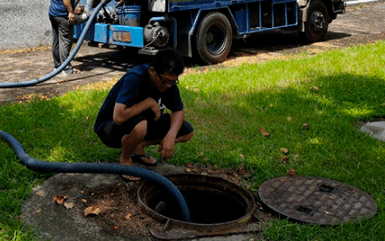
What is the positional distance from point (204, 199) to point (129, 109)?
1139 mm

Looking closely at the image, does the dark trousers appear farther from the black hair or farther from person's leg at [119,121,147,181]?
the black hair

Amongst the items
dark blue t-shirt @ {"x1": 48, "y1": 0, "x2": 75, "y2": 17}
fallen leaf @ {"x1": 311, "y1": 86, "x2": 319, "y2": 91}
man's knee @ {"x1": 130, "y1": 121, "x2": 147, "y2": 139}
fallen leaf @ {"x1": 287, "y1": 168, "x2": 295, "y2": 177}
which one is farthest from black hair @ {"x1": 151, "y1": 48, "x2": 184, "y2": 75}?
dark blue t-shirt @ {"x1": 48, "y1": 0, "x2": 75, "y2": 17}

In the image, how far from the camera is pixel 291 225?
13.7 feet

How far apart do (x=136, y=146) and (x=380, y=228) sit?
2181 mm

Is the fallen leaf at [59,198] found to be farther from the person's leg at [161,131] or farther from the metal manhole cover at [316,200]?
the metal manhole cover at [316,200]

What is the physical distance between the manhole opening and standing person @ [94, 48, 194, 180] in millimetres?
312

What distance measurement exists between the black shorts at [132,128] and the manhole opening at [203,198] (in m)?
0.42

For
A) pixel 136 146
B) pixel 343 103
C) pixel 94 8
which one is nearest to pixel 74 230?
pixel 136 146

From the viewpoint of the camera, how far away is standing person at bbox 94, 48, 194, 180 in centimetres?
439

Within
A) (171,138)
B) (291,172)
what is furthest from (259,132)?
(171,138)

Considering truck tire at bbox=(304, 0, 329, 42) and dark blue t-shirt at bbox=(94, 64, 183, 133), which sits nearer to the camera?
dark blue t-shirt at bbox=(94, 64, 183, 133)

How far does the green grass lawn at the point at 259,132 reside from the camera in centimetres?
454

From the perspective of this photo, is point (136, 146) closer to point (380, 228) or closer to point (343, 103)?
point (380, 228)

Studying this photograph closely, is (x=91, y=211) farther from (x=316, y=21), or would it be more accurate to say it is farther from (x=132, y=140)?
(x=316, y=21)
